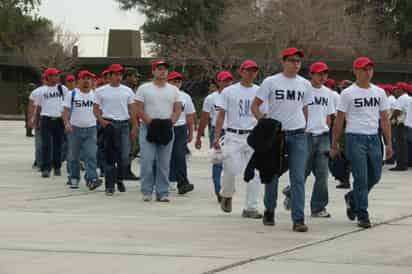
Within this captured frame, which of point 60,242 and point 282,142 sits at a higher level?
point 282,142

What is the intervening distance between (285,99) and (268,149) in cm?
56

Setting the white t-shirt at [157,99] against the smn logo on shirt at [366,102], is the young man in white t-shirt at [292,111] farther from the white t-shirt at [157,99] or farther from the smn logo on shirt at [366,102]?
the white t-shirt at [157,99]

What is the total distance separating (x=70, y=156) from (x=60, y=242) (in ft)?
22.0

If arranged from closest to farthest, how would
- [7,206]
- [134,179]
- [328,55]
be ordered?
[7,206], [134,179], [328,55]

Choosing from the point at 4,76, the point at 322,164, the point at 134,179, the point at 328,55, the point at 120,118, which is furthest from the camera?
the point at 4,76

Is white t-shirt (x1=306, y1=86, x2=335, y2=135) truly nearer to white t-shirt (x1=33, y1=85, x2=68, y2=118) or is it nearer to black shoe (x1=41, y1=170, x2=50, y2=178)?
white t-shirt (x1=33, y1=85, x2=68, y2=118)

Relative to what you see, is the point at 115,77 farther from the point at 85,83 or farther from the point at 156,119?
the point at 85,83

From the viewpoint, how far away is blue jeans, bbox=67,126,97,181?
1675cm

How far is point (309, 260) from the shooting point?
947 cm

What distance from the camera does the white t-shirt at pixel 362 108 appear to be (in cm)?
1191

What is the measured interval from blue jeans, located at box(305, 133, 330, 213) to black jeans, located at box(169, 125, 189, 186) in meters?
3.42

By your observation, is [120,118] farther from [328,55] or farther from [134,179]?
[328,55]

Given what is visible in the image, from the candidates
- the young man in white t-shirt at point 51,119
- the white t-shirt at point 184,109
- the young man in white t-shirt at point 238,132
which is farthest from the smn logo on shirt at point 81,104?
the young man in white t-shirt at point 238,132

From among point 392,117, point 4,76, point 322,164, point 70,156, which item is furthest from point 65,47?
point 322,164
